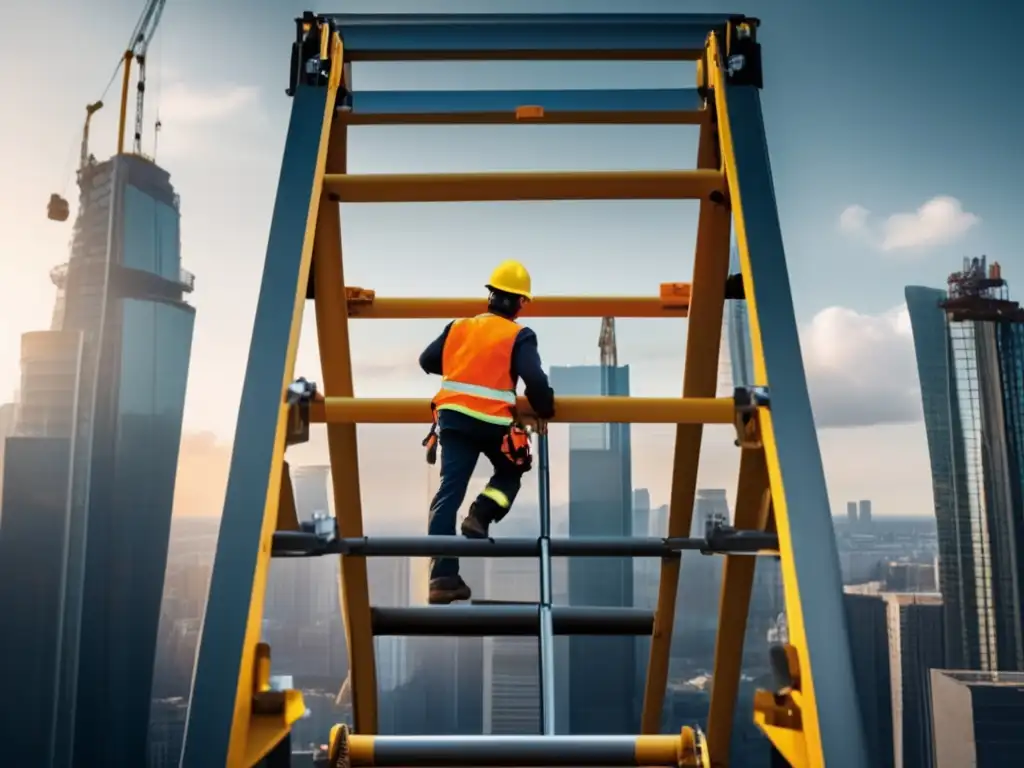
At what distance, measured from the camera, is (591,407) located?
3035 mm

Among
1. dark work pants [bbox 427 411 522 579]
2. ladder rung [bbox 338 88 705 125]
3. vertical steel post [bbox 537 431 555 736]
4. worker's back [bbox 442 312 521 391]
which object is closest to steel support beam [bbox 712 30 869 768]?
ladder rung [bbox 338 88 705 125]

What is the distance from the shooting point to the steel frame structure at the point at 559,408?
2119 mm

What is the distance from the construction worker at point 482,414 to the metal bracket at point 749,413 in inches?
37.3

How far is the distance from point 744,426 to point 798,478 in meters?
0.38

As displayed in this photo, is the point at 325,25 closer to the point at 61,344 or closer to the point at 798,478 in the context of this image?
the point at 798,478

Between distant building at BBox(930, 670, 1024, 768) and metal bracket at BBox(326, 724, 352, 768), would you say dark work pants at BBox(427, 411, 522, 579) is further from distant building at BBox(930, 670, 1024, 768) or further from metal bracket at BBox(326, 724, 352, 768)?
distant building at BBox(930, 670, 1024, 768)

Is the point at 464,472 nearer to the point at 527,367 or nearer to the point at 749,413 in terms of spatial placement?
the point at 527,367

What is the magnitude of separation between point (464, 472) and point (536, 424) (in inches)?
20.4

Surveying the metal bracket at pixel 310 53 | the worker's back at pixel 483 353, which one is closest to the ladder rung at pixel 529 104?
the metal bracket at pixel 310 53

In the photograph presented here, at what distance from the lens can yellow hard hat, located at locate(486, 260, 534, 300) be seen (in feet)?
12.4

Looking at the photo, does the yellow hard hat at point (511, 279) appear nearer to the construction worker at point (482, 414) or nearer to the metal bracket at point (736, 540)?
the construction worker at point (482, 414)

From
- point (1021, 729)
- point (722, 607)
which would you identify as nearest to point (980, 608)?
point (1021, 729)

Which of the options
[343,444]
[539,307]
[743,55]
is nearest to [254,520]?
[343,444]

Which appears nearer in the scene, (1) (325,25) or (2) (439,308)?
(1) (325,25)
